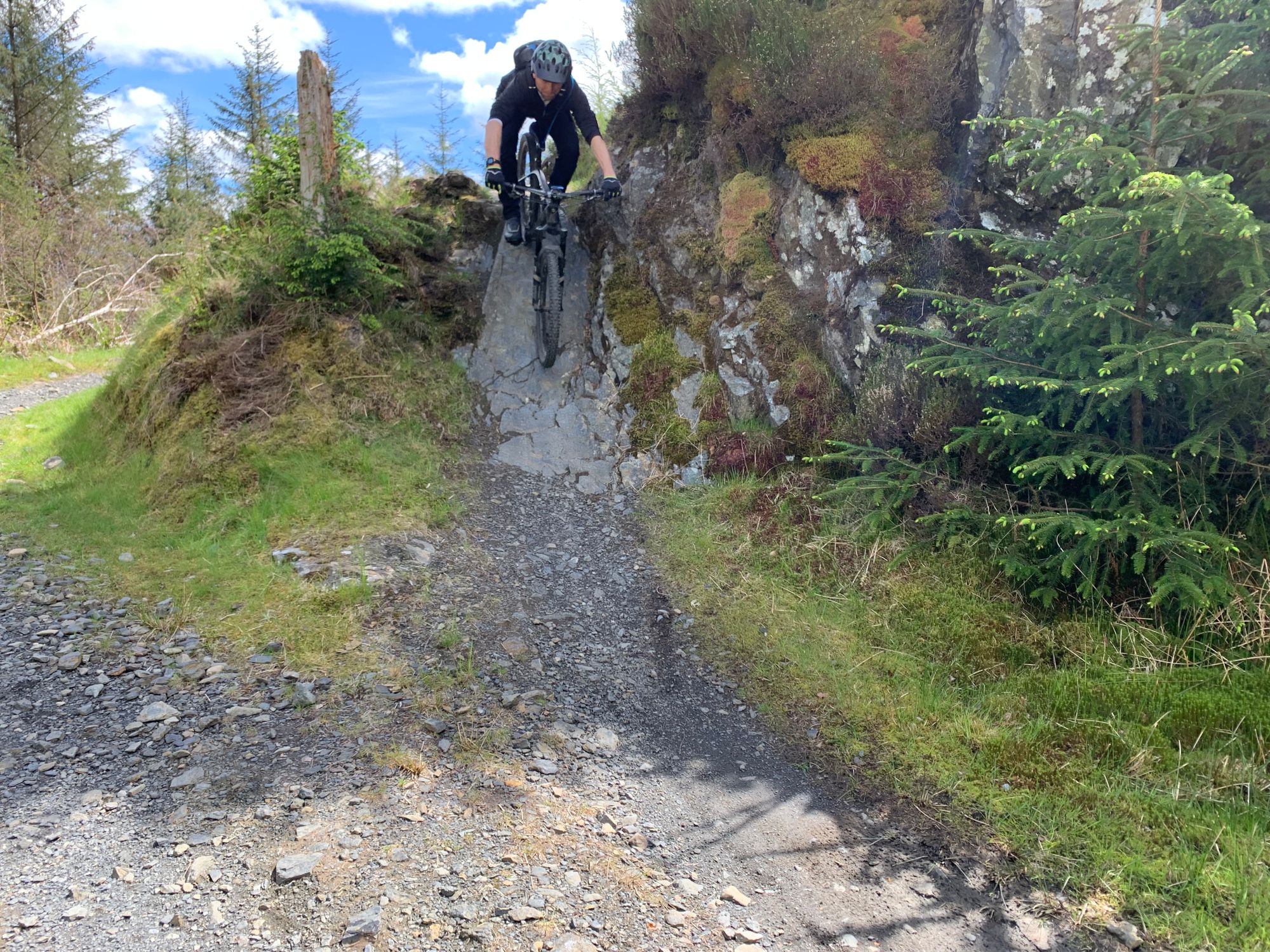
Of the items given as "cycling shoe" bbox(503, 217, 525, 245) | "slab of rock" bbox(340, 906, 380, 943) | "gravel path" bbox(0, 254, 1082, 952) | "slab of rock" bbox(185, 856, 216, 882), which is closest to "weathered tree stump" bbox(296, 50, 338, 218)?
"cycling shoe" bbox(503, 217, 525, 245)

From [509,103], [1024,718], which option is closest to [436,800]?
[1024,718]

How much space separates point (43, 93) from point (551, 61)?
19932mm

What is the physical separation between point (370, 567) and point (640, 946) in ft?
11.2

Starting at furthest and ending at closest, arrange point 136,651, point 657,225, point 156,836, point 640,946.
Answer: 1. point 657,225
2. point 136,651
3. point 156,836
4. point 640,946

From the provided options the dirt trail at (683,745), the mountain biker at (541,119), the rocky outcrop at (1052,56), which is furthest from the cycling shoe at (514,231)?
the rocky outcrop at (1052,56)

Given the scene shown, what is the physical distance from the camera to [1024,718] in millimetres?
4000

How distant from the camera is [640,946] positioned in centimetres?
278

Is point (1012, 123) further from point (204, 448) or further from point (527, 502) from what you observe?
point (204, 448)

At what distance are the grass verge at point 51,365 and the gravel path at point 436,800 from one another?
395 inches

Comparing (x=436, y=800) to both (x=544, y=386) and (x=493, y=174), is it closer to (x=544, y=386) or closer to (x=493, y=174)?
(x=544, y=386)

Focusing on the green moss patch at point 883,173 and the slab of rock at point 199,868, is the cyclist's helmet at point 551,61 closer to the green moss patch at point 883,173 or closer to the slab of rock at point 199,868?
the green moss patch at point 883,173

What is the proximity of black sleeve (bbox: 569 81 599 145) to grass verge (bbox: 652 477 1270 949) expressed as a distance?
4.63m

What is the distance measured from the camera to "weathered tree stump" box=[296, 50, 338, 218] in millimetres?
7578

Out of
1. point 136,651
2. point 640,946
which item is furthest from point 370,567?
point 640,946
